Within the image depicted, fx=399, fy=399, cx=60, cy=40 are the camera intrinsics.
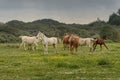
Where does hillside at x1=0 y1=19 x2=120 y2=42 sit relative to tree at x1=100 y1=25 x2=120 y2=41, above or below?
above

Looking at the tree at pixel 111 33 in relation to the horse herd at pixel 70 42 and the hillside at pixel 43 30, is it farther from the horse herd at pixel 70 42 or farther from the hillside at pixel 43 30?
the horse herd at pixel 70 42

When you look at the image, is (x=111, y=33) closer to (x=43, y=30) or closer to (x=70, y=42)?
(x=43, y=30)

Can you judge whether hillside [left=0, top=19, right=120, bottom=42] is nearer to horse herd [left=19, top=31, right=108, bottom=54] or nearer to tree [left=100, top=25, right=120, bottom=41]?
tree [left=100, top=25, right=120, bottom=41]

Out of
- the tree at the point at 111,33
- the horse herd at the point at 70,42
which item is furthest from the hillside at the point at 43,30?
the horse herd at the point at 70,42

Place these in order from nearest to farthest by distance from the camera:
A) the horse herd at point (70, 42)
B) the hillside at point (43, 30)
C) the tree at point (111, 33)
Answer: the horse herd at point (70, 42) < the tree at point (111, 33) < the hillside at point (43, 30)

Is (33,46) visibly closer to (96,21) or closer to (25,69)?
(25,69)

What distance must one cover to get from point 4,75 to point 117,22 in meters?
128

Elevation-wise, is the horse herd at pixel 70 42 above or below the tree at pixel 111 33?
below

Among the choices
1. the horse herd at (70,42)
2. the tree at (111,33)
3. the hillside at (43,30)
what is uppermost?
the hillside at (43,30)

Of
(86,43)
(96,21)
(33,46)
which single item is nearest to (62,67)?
(86,43)

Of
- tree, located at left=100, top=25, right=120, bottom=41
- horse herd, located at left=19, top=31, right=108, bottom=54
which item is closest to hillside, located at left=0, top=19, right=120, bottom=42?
tree, located at left=100, top=25, right=120, bottom=41

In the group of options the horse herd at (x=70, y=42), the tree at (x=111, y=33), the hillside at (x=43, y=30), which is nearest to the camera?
the horse herd at (x=70, y=42)

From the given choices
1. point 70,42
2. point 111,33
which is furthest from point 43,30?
point 70,42

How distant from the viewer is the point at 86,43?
48.9 metres
